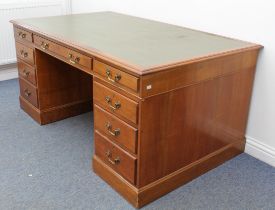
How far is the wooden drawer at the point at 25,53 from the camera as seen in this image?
253 centimetres

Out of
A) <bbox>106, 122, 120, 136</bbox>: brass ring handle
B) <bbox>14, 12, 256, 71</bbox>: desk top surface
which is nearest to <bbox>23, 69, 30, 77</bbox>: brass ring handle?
<bbox>14, 12, 256, 71</bbox>: desk top surface

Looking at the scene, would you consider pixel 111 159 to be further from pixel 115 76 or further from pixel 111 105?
pixel 115 76

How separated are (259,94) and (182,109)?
25.3 inches

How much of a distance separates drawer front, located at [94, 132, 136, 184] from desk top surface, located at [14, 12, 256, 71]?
1.58 feet

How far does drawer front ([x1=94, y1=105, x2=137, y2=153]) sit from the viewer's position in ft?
5.57

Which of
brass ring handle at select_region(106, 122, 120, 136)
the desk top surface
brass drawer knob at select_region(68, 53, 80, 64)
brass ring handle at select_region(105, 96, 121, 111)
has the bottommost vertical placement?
brass ring handle at select_region(106, 122, 120, 136)

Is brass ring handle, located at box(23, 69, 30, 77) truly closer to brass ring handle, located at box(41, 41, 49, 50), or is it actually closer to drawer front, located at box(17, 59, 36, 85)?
drawer front, located at box(17, 59, 36, 85)

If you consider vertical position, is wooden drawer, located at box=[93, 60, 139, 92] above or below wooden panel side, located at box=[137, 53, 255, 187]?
above

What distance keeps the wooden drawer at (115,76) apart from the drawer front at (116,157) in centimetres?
36

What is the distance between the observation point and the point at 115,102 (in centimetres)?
174

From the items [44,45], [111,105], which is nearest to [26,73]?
[44,45]

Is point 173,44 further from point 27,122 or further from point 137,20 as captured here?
point 27,122

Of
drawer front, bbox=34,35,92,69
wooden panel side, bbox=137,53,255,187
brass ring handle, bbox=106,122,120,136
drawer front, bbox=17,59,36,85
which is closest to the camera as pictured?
wooden panel side, bbox=137,53,255,187

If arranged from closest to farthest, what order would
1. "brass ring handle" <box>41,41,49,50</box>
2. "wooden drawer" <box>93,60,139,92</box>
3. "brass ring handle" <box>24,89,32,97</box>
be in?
"wooden drawer" <box>93,60,139,92</box> < "brass ring handle" <box>41,41,49,50</box> < "brass ring handle" <box>24,89,32,97</box>
